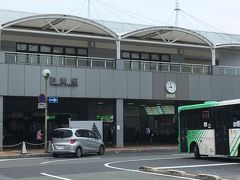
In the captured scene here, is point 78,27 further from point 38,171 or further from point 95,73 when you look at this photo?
point 38,171

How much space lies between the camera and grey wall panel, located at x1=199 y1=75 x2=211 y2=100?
1642 inches

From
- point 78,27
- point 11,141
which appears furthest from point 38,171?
point 11,141

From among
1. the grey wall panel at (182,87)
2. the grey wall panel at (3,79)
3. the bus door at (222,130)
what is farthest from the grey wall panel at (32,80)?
the bus door at (222,130)

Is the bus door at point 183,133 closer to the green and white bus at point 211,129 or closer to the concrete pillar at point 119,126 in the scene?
the green and white bus at point 211,129

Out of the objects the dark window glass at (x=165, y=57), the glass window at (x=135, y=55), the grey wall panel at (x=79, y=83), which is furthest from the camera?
the dark window glass at (x=165, y=57)

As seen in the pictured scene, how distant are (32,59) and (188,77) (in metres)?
13.2

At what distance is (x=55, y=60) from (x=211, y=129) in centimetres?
1585

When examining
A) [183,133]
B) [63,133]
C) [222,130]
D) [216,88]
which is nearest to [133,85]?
[216,88]

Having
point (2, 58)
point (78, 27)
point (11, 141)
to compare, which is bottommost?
point (11, 141)

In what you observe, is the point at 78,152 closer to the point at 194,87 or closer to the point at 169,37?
the point at 194,87

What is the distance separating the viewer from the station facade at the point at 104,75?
35.4 metres

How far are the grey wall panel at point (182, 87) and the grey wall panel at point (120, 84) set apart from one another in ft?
15.7

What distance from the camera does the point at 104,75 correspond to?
37.8 meters

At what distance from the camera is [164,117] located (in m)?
48.4
